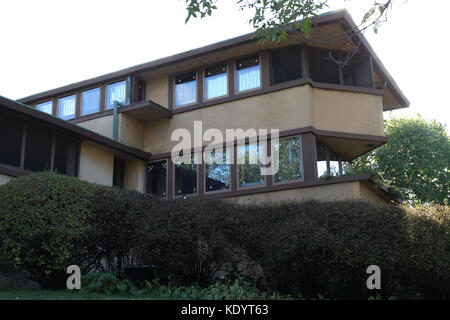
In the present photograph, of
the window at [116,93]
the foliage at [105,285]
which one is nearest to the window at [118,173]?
the window at [116,93]

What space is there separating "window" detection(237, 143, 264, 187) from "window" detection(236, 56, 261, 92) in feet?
6.57

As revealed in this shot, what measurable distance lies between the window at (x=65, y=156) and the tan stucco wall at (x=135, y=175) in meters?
2.42

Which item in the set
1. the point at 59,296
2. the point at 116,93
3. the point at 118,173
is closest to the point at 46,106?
the point at 116,93

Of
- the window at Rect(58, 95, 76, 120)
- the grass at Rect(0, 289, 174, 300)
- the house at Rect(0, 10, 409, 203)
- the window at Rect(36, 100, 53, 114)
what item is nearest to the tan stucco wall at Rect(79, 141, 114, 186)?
the house at Rect(0, 10, 409, 203)

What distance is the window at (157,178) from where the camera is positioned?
1744cm

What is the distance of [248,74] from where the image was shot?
16750 millimetres

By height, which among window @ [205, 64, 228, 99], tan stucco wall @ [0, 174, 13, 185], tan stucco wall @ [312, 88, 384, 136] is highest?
window @ [205, 64, 228, 99]

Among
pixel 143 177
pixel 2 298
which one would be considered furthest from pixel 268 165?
pixel 2 298

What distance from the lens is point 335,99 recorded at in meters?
15.8

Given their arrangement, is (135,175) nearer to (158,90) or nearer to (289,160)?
(158,90)

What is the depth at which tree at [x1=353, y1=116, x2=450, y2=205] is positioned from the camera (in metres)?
25.8

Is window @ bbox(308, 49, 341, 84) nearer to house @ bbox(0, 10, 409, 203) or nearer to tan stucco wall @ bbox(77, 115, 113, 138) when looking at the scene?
house @ bbox(0, 10, 409, 203)

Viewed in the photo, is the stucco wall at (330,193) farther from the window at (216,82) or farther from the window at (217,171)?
the window at (216,82)

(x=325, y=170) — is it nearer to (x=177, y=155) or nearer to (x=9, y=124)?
(x=177, y=155)
